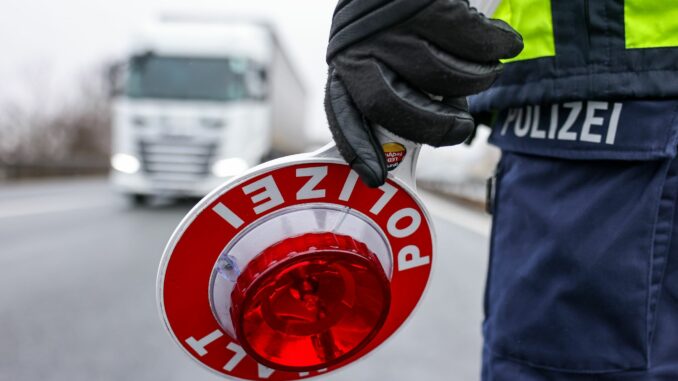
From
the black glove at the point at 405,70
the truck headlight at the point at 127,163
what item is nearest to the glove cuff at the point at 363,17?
the black glove at the point at 405,70

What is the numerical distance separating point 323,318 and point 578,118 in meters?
0.55

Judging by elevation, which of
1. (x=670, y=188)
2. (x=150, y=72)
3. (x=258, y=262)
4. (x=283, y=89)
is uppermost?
(x=283, y=89)

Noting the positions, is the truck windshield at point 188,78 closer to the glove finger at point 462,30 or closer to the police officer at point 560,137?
the police officer at point 560,137

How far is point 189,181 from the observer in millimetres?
8812

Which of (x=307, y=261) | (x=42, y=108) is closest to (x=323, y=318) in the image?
(x=307, y=261)

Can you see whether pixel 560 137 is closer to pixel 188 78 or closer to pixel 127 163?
pixel 188 78

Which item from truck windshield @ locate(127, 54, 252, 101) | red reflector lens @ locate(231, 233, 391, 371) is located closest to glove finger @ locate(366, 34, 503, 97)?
red reflector lens @ locate(231, 233, 391, 371)

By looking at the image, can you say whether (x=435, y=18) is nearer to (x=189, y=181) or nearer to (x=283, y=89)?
(x=189, y=181)

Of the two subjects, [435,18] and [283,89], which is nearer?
[435,18]

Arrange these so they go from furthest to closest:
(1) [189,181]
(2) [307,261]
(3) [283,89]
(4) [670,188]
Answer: (3) [283,89]
(1) [189,181]
(4) [670,188]
(2) [307,261]

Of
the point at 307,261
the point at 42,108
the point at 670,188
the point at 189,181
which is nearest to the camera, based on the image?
the point at 307,261

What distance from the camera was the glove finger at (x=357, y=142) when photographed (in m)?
0.74

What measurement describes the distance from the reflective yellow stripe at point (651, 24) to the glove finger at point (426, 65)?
0.31m

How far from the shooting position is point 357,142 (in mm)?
739
